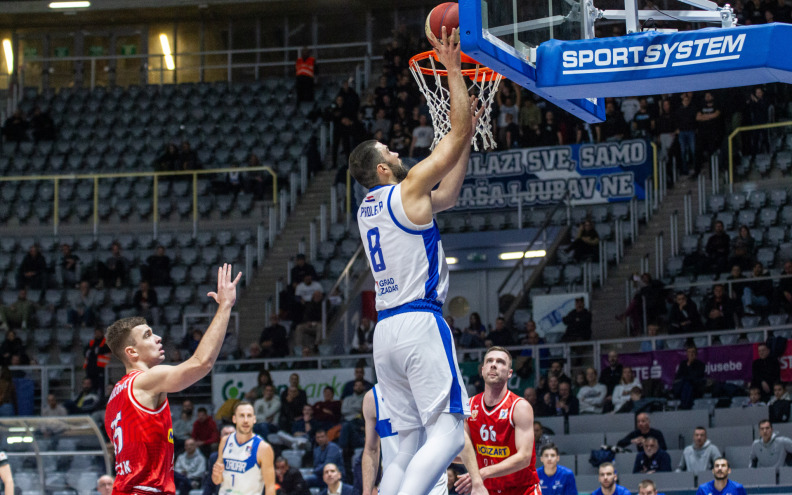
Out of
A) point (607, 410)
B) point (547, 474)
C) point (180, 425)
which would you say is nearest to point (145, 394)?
point (547, 474)

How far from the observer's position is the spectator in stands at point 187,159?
25656 millimetres

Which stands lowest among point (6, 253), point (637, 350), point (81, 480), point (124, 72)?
Result: point (81, 480)

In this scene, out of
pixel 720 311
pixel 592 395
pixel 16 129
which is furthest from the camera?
pixel 16 129

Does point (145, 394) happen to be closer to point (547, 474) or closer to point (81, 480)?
point (547, 474)

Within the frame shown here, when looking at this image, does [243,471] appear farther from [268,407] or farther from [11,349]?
[11,349]

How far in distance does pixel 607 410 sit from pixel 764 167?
23.2 ft

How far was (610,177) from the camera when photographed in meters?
21.8

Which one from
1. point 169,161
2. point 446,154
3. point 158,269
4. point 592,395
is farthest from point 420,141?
point 446,154

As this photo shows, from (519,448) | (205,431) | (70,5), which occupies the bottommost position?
(205,431)

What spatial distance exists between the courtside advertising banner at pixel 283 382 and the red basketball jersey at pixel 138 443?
39.8 feet

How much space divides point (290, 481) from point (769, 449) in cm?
611

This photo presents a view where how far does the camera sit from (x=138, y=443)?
250 inches

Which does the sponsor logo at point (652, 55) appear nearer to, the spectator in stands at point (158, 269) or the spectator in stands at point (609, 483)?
the spectator in stands at point (609, 483)

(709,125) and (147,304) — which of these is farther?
(147,304)
